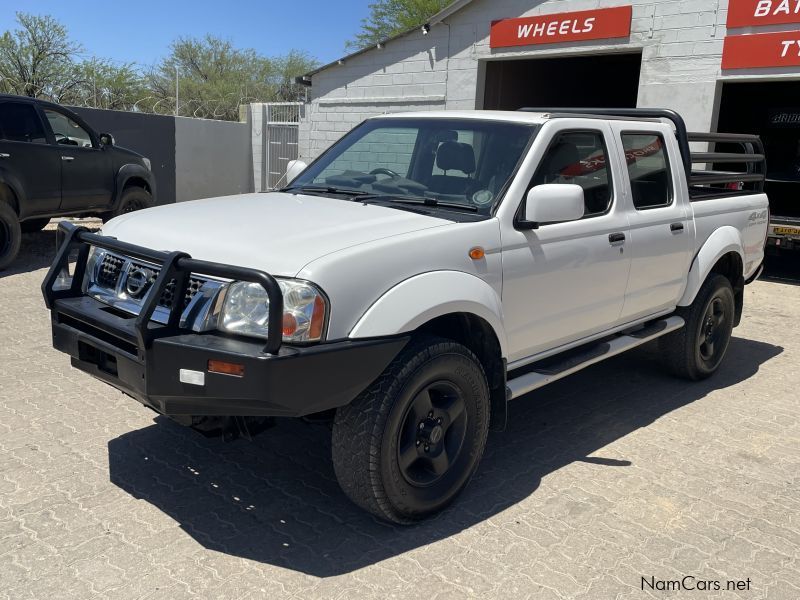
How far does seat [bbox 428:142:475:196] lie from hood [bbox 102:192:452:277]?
0.41m

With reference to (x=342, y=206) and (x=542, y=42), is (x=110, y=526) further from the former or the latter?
(x=542, y=42)

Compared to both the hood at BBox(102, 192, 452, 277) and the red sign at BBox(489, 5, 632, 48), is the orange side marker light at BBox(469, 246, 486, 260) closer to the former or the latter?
the hood at BBox(102, 192, 452, 277)

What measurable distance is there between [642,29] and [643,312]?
7874 mm

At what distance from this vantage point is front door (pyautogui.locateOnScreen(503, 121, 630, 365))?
13.0 feet

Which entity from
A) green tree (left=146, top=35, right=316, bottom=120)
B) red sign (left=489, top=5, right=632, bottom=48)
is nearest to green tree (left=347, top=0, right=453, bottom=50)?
green tree (left=146, top=35, right=316, bottom=120)

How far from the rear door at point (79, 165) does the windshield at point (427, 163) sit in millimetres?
6351

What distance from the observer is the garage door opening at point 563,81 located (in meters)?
14.9

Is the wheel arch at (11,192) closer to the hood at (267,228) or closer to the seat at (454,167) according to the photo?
the hood at (267,228)

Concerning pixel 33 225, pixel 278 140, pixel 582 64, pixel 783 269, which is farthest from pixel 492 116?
pixel 278 140

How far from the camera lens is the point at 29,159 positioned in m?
9.35

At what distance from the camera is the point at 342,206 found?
3.96m

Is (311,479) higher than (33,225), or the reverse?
(33,225)

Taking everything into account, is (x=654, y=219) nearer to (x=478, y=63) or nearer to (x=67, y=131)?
(x=67, y=131)

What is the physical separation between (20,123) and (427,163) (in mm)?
7086
